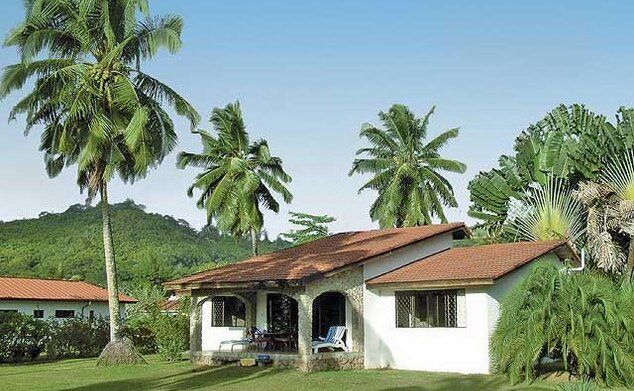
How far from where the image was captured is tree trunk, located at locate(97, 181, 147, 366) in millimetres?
24922

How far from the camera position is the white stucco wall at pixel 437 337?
20.9 m

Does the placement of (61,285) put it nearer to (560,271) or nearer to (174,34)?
(174,34)

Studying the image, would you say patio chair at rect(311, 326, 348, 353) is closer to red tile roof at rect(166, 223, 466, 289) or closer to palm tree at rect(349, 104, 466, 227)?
red tile roof at rect(166, 223, 466, 289)

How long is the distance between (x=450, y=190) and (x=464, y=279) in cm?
1970

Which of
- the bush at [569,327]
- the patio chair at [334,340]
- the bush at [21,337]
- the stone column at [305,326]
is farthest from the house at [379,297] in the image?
the bush at [21,337]

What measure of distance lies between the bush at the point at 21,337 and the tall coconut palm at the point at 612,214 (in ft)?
71.6

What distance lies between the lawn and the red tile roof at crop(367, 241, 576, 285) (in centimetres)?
267

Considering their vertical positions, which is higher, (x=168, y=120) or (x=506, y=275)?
(x=168, y=120)

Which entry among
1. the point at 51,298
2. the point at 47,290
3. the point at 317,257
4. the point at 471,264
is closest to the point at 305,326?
the point at 317,257

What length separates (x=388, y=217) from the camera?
1539 inches

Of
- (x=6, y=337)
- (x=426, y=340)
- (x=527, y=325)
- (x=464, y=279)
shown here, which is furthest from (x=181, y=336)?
(x=527, y=325)

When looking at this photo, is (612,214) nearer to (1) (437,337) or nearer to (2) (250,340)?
(1) (437,337)

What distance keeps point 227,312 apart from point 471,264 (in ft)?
32.0

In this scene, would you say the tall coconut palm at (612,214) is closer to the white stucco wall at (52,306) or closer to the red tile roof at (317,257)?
the red tile roof at (317,257)
